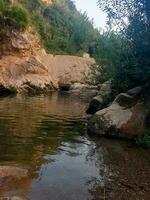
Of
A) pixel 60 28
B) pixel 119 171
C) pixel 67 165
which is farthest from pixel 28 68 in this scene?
pixel 119 171

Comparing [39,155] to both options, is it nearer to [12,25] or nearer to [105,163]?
[105,163]

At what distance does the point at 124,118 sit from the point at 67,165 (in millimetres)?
5358

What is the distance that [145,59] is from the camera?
17641 millimetres

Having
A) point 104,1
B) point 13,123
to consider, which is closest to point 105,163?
point 13,123

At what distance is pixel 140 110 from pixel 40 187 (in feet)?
27.0

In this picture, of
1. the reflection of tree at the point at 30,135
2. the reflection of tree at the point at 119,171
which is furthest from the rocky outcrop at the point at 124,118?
the reflection of tree at the point at 30,135

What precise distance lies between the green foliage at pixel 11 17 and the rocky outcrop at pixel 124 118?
92.1 ft

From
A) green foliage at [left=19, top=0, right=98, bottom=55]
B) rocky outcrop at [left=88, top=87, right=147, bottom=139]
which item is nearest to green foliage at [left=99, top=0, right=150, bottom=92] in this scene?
rocky outcrop at [left=88, top=87, right=147, bottom=139]

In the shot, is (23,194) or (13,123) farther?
(13,123)

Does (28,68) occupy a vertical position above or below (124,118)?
above

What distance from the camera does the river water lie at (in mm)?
9672

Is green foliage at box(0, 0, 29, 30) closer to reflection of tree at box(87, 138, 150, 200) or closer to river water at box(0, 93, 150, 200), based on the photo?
river water at box(0, 93, 150, 200)

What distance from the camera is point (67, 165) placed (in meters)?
12.1

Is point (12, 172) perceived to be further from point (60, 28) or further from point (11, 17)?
point (60, 28)
